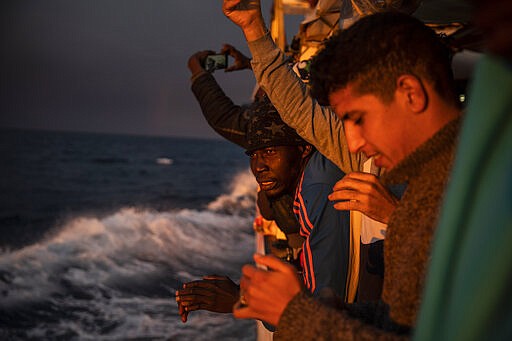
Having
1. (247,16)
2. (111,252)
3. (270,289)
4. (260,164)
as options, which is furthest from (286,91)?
(111,252)

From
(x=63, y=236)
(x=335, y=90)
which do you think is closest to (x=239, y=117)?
(x=335, y=90)

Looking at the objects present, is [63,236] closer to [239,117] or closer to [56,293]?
[56,293]

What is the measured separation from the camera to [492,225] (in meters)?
0.65

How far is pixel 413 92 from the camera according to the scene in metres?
1.17

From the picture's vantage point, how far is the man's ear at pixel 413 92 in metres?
1.17

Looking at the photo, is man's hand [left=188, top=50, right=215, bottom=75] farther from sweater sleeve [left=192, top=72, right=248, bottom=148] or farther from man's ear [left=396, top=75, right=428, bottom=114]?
man's ear [left=396, top=75, right=428, bottom=114]

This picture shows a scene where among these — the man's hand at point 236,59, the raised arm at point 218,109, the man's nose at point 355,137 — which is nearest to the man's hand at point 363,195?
the man's nose at point 355,137

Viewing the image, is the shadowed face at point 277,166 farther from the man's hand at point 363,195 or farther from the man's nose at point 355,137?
the man's nose at point 355,137

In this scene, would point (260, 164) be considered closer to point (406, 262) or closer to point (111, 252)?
point (406, 262)

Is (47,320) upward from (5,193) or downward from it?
upward

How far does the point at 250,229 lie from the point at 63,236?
760cm

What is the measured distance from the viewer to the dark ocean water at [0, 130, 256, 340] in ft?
27.8

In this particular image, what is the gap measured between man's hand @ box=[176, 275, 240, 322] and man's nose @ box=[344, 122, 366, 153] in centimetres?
114

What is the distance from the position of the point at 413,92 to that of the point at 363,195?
0.61 metres
